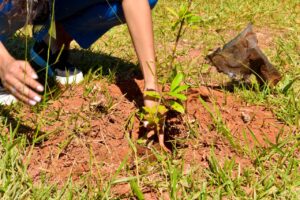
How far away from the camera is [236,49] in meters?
2.26

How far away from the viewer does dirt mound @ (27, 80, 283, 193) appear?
181 cm

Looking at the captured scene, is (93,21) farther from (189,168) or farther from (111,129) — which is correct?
(189,168)

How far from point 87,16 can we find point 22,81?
1.09 meters

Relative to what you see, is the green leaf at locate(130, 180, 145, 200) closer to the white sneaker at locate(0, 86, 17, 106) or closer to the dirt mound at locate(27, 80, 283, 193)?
the dirt mound at locate(27, 80, 283, 193)

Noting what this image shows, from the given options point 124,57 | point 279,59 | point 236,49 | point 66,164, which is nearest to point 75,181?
point 66,164

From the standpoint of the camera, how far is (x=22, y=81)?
139 centimetres

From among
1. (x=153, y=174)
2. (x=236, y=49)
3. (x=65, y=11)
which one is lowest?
(x=153, y=174)

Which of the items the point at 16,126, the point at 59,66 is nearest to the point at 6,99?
the point at 16,126

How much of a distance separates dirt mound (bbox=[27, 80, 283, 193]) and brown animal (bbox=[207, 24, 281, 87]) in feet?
0.50

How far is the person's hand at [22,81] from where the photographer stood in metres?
1.37

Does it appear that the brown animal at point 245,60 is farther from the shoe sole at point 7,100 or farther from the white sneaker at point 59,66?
the shoe sole at point 7,100

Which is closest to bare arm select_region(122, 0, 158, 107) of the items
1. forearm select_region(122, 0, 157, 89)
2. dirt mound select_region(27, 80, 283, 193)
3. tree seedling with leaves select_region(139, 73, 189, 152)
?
forearm select_region(122, 0, 157, 89)

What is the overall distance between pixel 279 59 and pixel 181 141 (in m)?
1.44

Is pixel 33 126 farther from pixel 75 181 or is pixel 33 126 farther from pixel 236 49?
pixel 236 49
